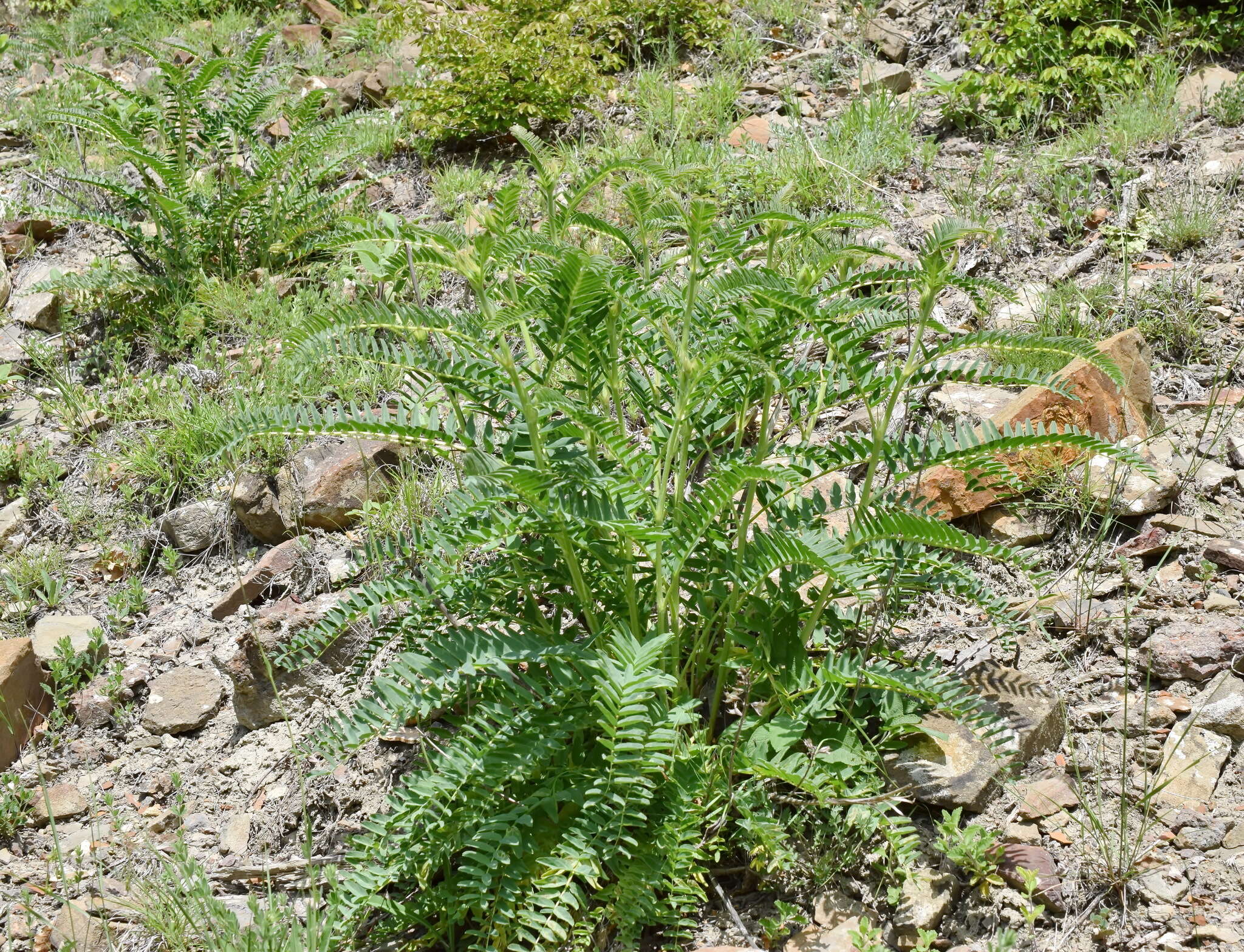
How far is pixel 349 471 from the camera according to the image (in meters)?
3.55

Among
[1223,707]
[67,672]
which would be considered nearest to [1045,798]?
[1223,707]

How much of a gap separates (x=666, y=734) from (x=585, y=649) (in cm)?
22

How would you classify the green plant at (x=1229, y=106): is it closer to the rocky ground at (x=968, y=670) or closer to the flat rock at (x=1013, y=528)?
the rocky ground at (x=968, y=670)

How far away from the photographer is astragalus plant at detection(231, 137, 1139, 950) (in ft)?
6.47

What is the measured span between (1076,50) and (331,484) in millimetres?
3962

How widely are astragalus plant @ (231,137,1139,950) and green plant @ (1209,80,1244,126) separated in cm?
332

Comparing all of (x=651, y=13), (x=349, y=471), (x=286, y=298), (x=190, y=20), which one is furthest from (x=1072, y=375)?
(x=190, y=20)

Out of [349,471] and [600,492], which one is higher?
[600,492]

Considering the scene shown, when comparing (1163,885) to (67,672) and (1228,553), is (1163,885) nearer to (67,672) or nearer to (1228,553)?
(1228,553)

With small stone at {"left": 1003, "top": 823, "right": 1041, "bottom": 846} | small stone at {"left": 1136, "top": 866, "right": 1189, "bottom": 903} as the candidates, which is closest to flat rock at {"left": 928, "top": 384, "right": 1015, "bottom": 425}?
small stone at {"left": 1003, "top": 823, "right": 1041, "bottom": 846}

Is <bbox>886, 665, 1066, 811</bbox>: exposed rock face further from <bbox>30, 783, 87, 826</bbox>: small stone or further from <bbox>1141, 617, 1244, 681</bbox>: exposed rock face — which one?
<bbox>30, 783, 87, 826</bbox>: small stone

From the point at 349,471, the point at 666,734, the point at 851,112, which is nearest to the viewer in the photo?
the point at 666,734

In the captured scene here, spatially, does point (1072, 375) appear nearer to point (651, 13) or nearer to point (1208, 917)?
point (1208, 917)

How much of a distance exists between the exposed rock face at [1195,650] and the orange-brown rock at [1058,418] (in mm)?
550
